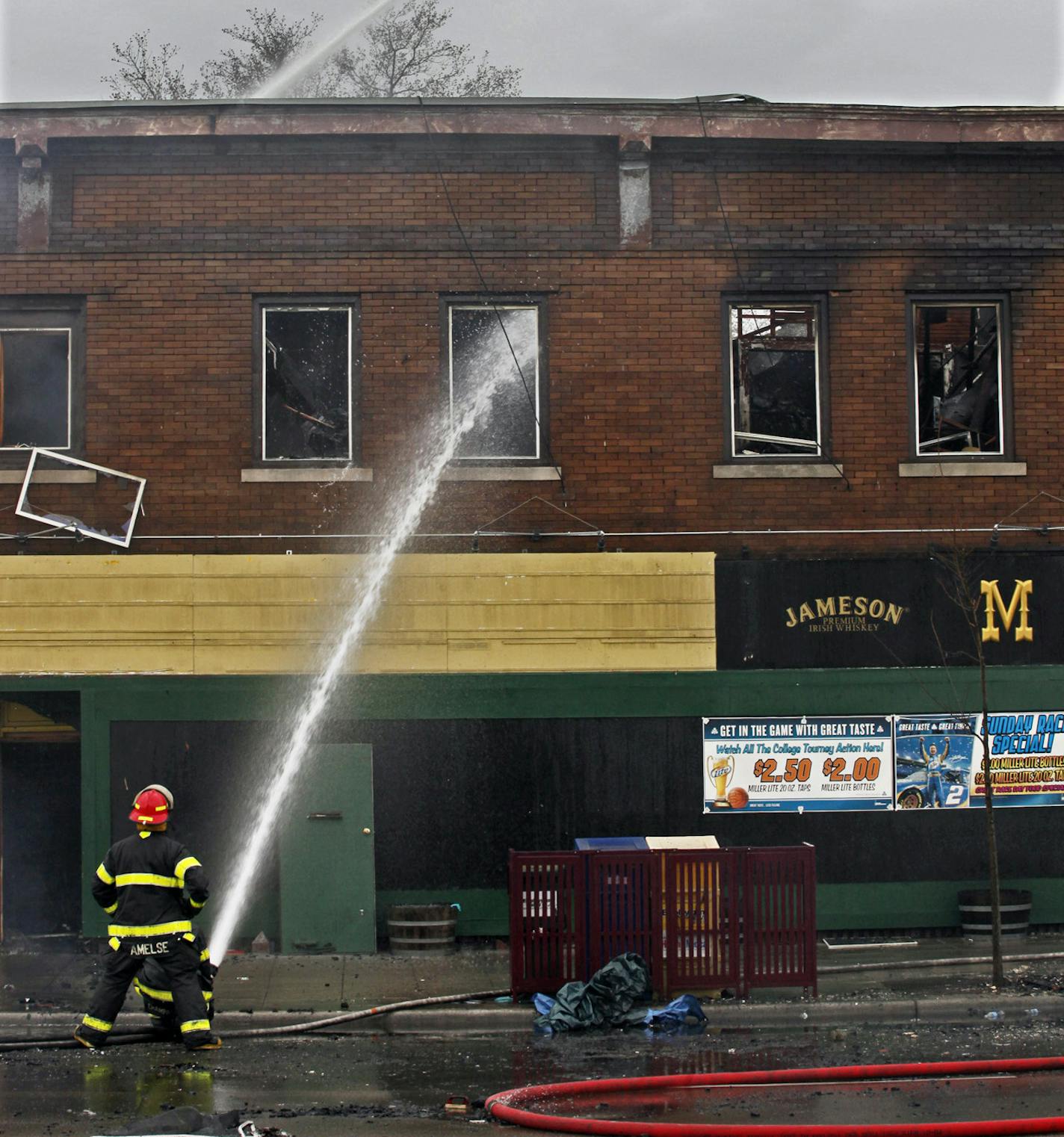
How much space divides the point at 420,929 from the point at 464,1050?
3.33 meters

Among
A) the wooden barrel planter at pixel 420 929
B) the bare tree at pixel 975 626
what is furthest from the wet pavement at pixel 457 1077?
the wooden barrel planter at pixel 420 929

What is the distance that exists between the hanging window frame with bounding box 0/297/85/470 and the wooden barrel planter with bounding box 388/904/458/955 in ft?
17.3

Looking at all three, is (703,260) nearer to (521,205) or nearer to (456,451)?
(521,205)

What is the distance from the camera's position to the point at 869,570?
48.0 feet

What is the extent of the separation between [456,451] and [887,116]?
5222mm

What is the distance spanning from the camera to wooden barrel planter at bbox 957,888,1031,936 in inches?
559

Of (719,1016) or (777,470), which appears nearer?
(719,1016)

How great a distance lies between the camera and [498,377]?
14.8 m

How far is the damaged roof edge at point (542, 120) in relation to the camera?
1438 centimetres

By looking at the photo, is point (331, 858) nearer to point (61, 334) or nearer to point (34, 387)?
point (34, 387)

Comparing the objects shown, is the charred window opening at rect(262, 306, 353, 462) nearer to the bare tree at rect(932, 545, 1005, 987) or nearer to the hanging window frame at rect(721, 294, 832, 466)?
the hanging window frame at rect(721, 294, 832, 466)

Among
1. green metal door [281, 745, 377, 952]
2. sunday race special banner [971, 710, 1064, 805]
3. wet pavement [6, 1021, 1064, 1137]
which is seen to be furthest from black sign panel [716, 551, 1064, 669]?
wet pavement [6, 1021, 1064, 1137]

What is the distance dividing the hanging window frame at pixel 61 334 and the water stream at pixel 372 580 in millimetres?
3008

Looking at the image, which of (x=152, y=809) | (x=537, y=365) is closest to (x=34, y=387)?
(x=537, y=365)
